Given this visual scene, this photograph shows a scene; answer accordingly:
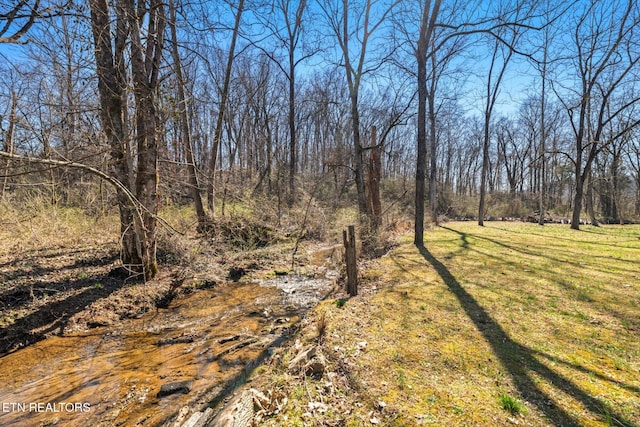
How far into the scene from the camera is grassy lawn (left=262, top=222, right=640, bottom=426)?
8.81 feet

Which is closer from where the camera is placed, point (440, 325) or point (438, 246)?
point (440, 325)

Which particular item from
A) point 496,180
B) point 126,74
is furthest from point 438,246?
point 496,180

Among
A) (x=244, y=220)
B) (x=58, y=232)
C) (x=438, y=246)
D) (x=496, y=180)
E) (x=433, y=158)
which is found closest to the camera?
(x=58, y=232)

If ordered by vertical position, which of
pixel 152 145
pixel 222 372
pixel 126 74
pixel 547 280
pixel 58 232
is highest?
pixel 126 74

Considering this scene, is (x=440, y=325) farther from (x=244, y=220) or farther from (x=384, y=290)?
(x=244, y=220)

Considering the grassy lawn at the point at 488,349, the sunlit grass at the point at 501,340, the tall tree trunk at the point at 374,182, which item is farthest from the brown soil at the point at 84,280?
the tall tree trunk at the point at 374,182

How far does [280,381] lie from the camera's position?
3197 millimetres

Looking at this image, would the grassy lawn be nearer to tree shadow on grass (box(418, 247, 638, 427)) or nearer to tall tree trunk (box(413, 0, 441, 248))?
tree shadow on grass (box(418, 247, 638, 427))

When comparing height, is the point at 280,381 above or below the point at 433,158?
below

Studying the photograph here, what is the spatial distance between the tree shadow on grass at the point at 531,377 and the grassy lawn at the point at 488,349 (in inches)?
0.4

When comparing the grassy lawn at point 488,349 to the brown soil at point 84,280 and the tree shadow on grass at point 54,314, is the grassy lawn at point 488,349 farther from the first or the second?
the tree shadow on grass at point 54,314

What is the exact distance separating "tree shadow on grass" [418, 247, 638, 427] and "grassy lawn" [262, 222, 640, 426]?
0.03 ft

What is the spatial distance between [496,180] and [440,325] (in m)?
40.0

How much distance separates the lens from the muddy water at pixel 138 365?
325cm
